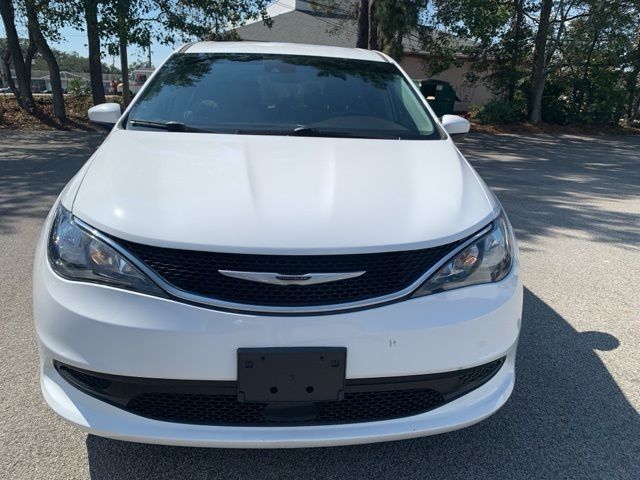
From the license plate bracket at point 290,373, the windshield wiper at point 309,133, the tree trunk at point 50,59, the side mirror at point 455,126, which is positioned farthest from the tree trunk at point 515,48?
the license plate bracket at point 290,373

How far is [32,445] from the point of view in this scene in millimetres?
2096

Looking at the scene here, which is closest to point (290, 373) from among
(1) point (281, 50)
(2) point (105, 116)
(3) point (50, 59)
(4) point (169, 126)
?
(4) point (169, 126)

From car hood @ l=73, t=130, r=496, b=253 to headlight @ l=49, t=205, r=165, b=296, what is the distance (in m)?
0.07

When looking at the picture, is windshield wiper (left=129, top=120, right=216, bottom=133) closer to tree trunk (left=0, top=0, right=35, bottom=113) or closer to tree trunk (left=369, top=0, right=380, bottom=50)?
tree trunk (left=0, top=0, right=35, bottom=113)

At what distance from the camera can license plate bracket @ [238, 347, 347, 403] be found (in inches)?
65.1

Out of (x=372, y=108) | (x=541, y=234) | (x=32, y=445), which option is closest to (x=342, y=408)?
(x=32, y=445)

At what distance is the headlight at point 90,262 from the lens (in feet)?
5.62

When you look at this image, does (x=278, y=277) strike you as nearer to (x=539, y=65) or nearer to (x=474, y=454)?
(x=474, y=454)

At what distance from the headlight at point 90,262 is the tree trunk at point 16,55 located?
543 inches

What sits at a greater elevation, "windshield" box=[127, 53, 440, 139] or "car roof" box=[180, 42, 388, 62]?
"car roof" box=[180, 42, 388, 62]

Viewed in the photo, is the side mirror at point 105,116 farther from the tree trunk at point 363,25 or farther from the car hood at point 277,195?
the tree trunk at point 363,25

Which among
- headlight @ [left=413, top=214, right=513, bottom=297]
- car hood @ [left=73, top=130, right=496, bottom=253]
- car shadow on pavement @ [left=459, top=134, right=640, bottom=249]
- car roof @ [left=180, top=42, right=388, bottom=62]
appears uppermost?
car roof @ [left=180, top=42, right=388, bottom=62]

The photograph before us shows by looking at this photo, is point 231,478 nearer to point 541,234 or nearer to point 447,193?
point 447,193

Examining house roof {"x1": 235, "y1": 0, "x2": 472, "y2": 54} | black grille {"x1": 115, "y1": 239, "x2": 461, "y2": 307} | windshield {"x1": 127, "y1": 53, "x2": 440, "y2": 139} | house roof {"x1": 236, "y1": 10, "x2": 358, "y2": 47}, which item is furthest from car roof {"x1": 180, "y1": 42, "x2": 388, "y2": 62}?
house roof {"x1": 236, "y1": 10, "x2": 358, "y2": 47}
